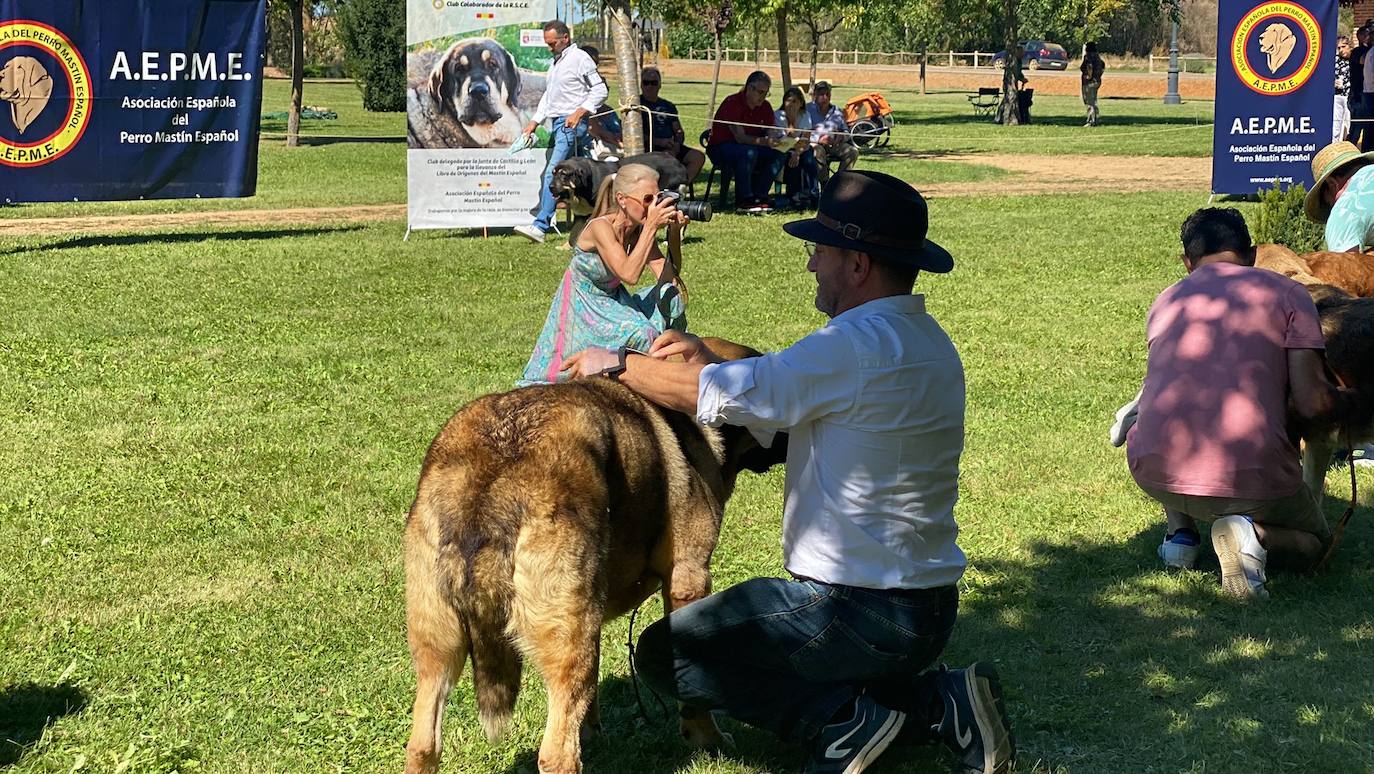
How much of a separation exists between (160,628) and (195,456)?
223 centimetres

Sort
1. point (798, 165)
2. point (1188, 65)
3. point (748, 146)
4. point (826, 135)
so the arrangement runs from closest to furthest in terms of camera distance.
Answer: point (748, 146)
point (798, 165)
point (826, 135)
point (1188, 65)

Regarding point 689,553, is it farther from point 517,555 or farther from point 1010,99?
point 1010,99

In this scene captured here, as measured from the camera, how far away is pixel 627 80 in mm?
14758

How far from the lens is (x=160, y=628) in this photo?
4.89m

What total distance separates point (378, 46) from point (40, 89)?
989 inches

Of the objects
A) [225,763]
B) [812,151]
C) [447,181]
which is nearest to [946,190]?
[812,151]

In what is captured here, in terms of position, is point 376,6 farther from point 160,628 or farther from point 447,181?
A: point 160,628

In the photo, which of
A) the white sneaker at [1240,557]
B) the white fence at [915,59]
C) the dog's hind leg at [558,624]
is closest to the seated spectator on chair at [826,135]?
the white sneaker at [1240,557]

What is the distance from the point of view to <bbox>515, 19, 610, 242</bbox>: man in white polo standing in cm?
1452

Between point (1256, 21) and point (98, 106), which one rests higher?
point (1256, 21)

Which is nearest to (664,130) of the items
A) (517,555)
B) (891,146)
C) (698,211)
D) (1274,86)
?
(1274,86)

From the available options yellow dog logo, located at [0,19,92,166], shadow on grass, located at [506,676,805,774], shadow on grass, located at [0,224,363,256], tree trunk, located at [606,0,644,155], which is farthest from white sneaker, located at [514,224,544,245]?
shadow on grass, located at [506,676,805,774]

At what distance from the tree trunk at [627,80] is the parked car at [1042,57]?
5182cm

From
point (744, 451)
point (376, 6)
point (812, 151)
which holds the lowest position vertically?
point (744, 451)
